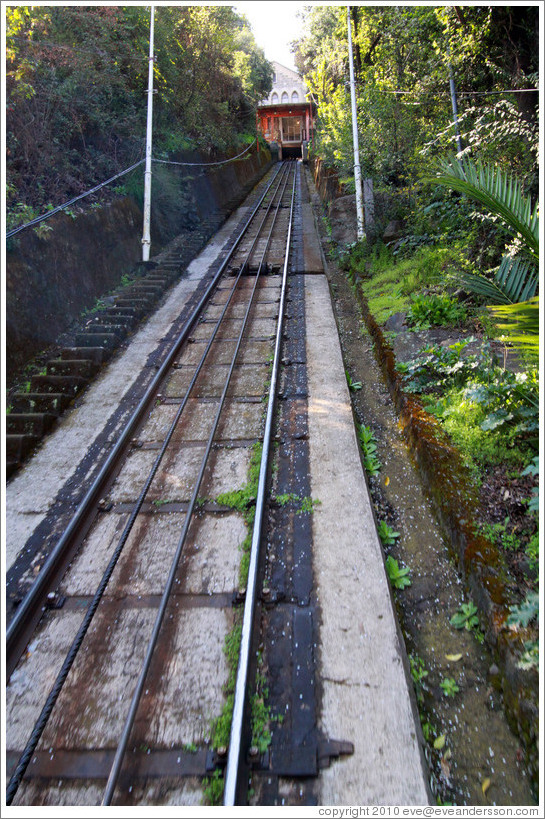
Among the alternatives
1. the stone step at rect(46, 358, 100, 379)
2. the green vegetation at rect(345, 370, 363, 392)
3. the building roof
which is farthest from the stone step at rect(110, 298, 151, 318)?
the building roof

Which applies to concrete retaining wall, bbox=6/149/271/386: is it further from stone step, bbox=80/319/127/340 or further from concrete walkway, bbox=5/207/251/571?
concrete walkway, bbox=5/207/251/571

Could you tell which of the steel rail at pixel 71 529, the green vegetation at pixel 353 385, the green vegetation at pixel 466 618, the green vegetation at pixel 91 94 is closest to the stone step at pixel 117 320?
the steel rail at pixel 71 529

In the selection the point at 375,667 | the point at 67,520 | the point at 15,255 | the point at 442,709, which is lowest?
the point at 442,709

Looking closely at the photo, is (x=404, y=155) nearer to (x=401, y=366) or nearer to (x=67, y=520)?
(x=401, y=366)

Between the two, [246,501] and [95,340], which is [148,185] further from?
[246,501]

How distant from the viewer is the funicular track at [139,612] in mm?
2695

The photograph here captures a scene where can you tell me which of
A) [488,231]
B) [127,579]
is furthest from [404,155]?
[127,579]

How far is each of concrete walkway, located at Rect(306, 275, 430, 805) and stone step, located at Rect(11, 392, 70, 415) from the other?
11.5ft

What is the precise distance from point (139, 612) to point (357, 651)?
164 cm

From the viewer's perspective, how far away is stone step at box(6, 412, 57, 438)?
5.74 metres

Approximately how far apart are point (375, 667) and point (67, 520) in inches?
120

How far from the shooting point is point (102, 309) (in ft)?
30.0

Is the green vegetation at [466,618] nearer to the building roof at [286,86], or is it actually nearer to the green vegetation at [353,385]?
the green vegetation at [353,385]

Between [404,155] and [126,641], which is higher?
[404,155]
